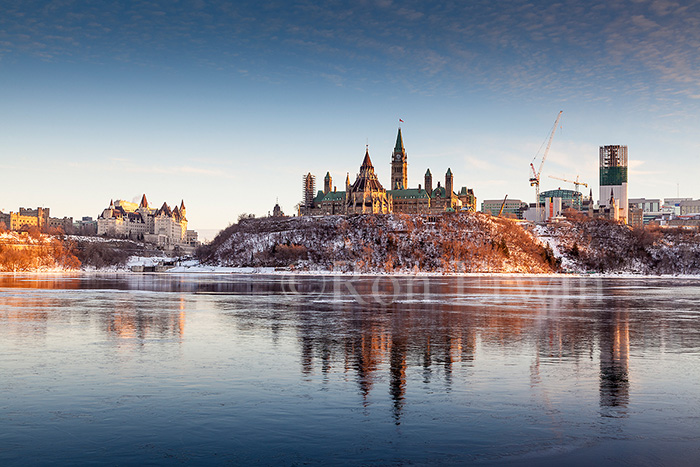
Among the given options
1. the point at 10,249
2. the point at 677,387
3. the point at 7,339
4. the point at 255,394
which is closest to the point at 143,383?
the point at 255,394

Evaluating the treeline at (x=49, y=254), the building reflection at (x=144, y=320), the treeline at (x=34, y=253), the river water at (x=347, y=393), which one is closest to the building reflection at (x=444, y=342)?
the river water at (x=347, y=393)

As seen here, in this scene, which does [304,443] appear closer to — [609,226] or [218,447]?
[218,447]

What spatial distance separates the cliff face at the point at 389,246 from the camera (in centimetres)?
14488

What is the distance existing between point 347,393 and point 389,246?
140260mm

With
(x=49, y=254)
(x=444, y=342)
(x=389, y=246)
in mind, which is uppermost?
(x=389, y=246)

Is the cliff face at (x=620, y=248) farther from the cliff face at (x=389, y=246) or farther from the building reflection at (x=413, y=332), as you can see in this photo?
the building reflection at (x=413, y=332)

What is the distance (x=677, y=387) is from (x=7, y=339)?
25.2 metres

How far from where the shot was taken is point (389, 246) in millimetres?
154875

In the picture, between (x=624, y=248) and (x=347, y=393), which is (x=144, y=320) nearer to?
(x=347, y=393)

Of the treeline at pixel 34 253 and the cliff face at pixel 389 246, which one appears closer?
the treeline at pixel 34 253

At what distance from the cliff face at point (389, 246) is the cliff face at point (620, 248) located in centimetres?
938

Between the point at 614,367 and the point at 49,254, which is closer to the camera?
the point at 614,367

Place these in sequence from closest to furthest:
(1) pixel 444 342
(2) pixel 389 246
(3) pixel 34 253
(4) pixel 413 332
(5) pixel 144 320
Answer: (1) pixel 444 342, (4) pixel 413 332, (5) pixel 144 320, (3) pixel 34 253, (2) pixel 389 246

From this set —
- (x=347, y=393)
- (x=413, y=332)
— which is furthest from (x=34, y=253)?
(x=347, y=393)
